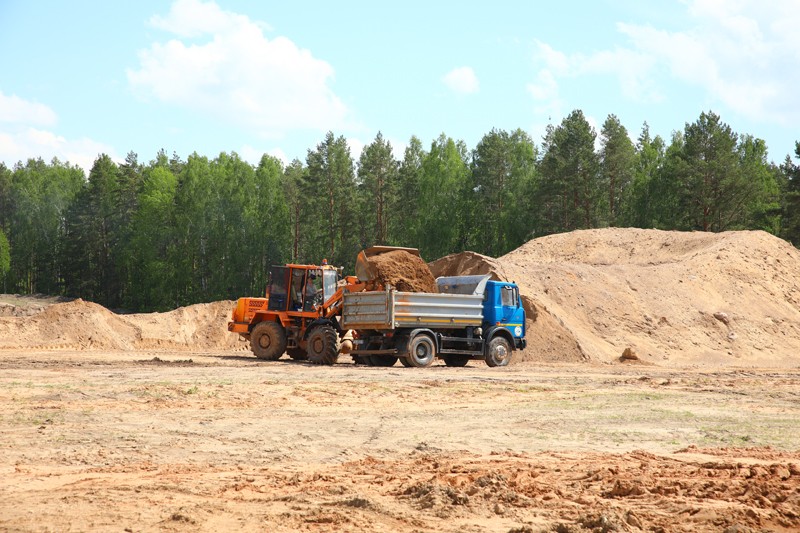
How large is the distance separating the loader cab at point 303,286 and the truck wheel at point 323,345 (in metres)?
1.11

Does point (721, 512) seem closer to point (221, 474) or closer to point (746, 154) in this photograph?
point (221, 474)

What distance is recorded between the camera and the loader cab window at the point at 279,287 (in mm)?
26016

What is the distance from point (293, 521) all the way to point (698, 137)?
5657 centimetres

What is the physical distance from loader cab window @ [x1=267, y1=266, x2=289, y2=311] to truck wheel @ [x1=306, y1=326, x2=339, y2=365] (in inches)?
63.9

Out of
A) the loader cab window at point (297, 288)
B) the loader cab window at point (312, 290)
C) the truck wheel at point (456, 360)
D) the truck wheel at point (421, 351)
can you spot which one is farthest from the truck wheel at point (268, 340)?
the truck wheel at point (456, 360)

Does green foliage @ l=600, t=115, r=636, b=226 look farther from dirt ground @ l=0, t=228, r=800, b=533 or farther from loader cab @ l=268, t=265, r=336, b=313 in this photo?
loader cab @ l=268, t=265, r=336, b=313

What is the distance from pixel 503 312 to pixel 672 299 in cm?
1414

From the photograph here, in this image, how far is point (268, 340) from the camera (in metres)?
26.3

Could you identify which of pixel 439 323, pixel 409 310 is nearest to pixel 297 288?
pixel 409 310

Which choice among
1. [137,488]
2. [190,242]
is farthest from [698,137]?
[137,488]

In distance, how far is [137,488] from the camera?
7977 mm

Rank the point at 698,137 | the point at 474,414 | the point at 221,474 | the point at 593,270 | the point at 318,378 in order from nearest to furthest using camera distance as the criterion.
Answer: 1. the point at 221,474
2. the point at 474,414
3. the point at 318,378
4. the point at 593,270
5. the point at 698,137

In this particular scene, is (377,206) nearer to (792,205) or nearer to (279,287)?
(792,205)

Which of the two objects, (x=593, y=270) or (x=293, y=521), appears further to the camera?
(x=593, y=270)
